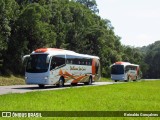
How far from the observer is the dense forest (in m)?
49.2

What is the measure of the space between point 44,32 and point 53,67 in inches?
780

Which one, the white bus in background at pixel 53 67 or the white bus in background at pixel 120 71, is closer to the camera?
the white bus in background at pixel 53 67

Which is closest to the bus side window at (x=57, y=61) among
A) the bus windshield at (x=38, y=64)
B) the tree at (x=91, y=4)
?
the bus windshield at (x=38, y=64)

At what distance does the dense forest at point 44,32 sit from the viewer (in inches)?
1937

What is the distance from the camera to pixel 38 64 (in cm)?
3194

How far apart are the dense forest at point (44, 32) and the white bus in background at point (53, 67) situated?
10323mm

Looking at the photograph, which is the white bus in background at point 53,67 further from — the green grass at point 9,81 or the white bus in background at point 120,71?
the white bus in background at point 120,71

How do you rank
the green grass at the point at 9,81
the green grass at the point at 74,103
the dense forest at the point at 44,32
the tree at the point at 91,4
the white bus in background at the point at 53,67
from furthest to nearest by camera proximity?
the tree at the point at 91,4 < the dense forest at the point at 44,32 < the green grass at the point at 9,81 < the white bus in background at the point at 53,67 < the green grass at the point at 74,103

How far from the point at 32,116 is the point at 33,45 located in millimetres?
41293

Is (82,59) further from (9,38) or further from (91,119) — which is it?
(91,119)

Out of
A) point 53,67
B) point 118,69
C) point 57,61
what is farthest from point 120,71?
point 53,67

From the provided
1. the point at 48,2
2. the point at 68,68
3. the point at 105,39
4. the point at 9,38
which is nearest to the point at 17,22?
the point at 9,38

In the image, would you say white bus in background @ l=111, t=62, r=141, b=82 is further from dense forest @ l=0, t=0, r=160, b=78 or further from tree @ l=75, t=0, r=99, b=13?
tree @ l=75, t=0, r=99, b=13

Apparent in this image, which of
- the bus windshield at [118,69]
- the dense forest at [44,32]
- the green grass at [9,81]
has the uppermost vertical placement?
the dense forest at [44,32]
